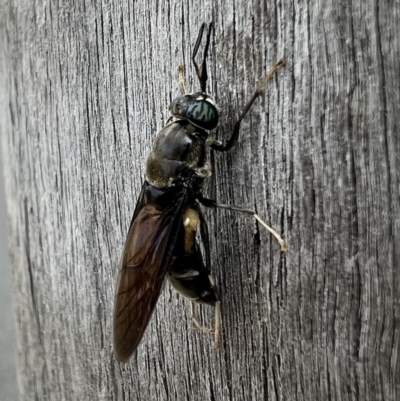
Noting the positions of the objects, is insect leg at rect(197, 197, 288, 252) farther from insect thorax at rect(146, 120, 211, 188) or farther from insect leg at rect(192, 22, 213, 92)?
insect leg at rect(192, 22, 213, 92)

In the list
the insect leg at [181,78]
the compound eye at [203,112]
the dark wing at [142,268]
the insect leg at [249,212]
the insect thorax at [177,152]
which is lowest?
the dark wing at [142,268]

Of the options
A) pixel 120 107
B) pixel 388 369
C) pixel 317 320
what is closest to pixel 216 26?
pixel 120 107

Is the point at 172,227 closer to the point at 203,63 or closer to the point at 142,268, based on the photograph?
the point at 142,268

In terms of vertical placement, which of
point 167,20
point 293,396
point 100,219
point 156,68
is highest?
point 167,20

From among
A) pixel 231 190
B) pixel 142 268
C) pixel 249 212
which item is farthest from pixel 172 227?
pixel 249 212

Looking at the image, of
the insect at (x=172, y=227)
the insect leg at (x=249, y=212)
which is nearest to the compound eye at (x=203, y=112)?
the insect at (x=172, y=227)

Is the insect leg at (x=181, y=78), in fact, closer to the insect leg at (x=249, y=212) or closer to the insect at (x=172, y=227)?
the insect at (x=172, y=227)

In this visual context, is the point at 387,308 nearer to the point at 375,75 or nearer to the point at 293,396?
the point at 293,396
